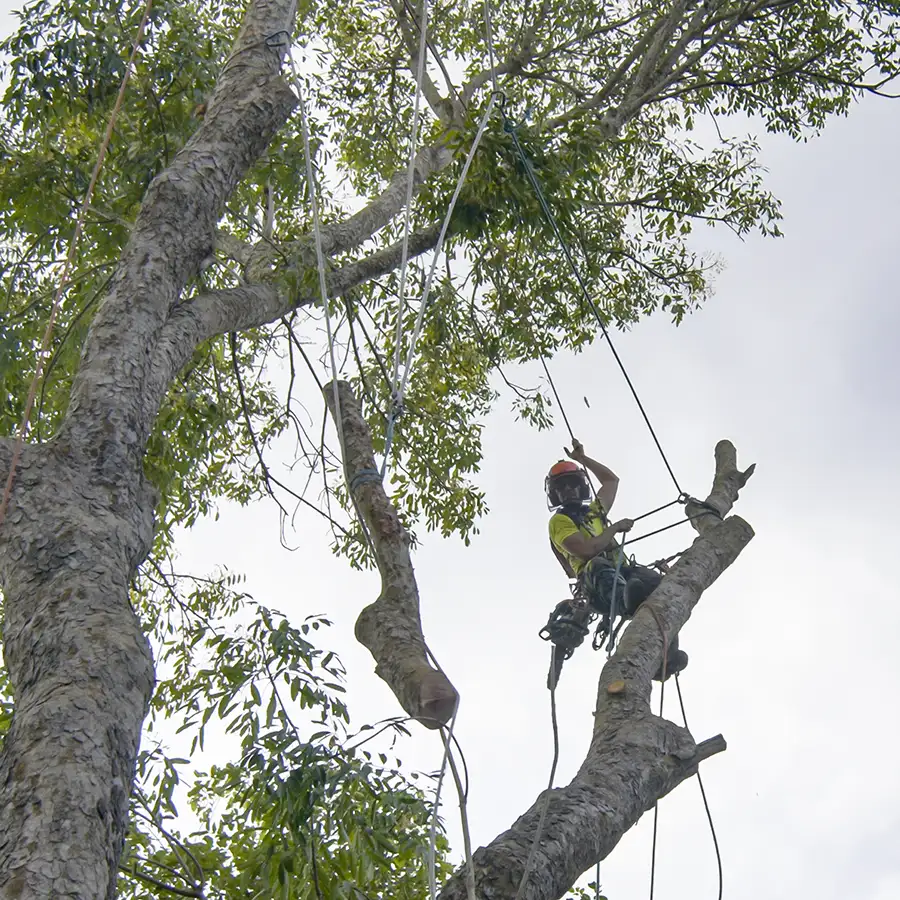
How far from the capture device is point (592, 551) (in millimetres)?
5117

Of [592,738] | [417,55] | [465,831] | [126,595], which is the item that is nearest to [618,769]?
[592,738]

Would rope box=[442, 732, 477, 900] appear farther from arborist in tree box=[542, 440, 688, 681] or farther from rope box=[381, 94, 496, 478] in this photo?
arborist in tree box=[542, 440, 688, 681]

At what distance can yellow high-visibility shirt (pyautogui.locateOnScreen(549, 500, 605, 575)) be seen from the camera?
5320 millimetres

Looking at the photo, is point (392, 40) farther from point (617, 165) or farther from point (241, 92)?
point (241, 92)

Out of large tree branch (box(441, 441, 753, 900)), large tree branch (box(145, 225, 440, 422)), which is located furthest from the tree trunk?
large tree branch (box(441, 441, 753, 900))

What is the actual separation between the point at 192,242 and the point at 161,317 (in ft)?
1.00

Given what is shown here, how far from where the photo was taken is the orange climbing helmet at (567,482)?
222 inches

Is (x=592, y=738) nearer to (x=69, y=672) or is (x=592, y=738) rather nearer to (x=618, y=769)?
(x=618, y=769)

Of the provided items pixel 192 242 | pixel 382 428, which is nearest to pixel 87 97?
pixel 192 242

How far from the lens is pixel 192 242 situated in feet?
10.3

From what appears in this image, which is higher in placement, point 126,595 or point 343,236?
point 343,236

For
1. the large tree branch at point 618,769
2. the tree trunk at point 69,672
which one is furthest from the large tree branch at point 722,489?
the tree trunk at point 69,672

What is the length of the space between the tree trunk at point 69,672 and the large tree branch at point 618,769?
880 mm

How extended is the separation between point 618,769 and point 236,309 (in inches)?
74.0
